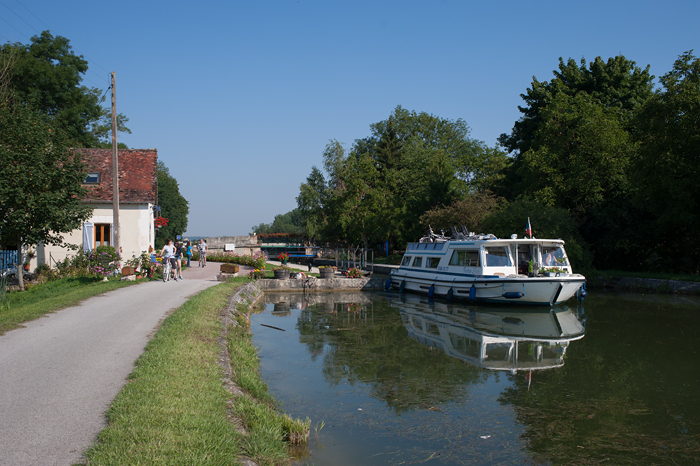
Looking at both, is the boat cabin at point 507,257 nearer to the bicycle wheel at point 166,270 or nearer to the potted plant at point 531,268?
the potted plant at point 531,268

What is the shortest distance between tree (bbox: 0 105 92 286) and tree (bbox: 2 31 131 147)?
19681mm

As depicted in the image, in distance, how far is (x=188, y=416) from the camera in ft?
17.8

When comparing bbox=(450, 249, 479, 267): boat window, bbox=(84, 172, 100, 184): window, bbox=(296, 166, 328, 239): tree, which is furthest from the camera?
bbox=(296, 166, 328, 239): tree

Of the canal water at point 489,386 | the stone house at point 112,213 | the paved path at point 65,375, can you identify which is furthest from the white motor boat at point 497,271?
the stone house at point 112,213

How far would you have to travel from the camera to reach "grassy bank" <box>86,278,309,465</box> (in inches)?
180

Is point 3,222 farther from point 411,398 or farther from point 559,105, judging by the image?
point 559,105

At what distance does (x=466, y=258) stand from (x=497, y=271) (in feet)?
6.32

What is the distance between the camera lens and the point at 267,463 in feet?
16.8

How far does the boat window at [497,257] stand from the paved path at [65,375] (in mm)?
12867

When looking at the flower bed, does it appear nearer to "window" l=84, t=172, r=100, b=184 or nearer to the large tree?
"window" l=84, t=172, r=100, b=184

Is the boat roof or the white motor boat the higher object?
the boat roof

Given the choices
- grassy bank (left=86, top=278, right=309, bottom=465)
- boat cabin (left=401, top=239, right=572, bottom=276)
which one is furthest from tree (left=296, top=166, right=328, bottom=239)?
grassy bank (left=86, top=278, right=309, bottom=465)

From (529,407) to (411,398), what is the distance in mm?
1813

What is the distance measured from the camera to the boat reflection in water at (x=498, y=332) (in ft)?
36.5
